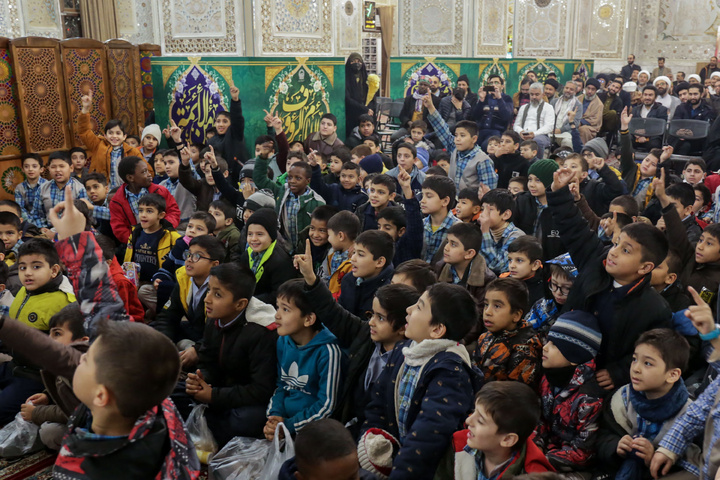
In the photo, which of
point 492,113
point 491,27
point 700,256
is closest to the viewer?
point 700,256

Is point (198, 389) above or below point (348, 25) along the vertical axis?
below

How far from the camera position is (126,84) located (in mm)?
7918

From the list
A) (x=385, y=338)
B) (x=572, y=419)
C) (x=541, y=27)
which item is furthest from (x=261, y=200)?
(x=541, y=27)

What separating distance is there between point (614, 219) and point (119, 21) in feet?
28.4

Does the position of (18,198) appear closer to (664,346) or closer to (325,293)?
(325,293)

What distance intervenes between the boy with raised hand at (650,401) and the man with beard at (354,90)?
729 centimetres

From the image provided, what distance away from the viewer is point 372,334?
8.53 ft

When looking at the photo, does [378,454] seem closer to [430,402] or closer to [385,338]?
[430,402]

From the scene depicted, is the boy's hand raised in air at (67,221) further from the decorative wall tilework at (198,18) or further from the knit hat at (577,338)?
the decorative wall tilework at (198,18)

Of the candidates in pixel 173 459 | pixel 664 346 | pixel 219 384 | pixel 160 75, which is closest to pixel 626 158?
pixel 664 346

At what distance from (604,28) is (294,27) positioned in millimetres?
11221

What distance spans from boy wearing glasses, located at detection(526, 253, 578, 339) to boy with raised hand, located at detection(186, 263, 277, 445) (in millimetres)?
1268

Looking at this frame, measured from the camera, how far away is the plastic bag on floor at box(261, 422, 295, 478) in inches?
95.2

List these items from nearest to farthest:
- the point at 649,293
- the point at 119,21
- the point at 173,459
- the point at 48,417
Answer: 1. the point at 173,459
2. the point at 649,293
3. the point at 48,417
4. the point at 119,21
